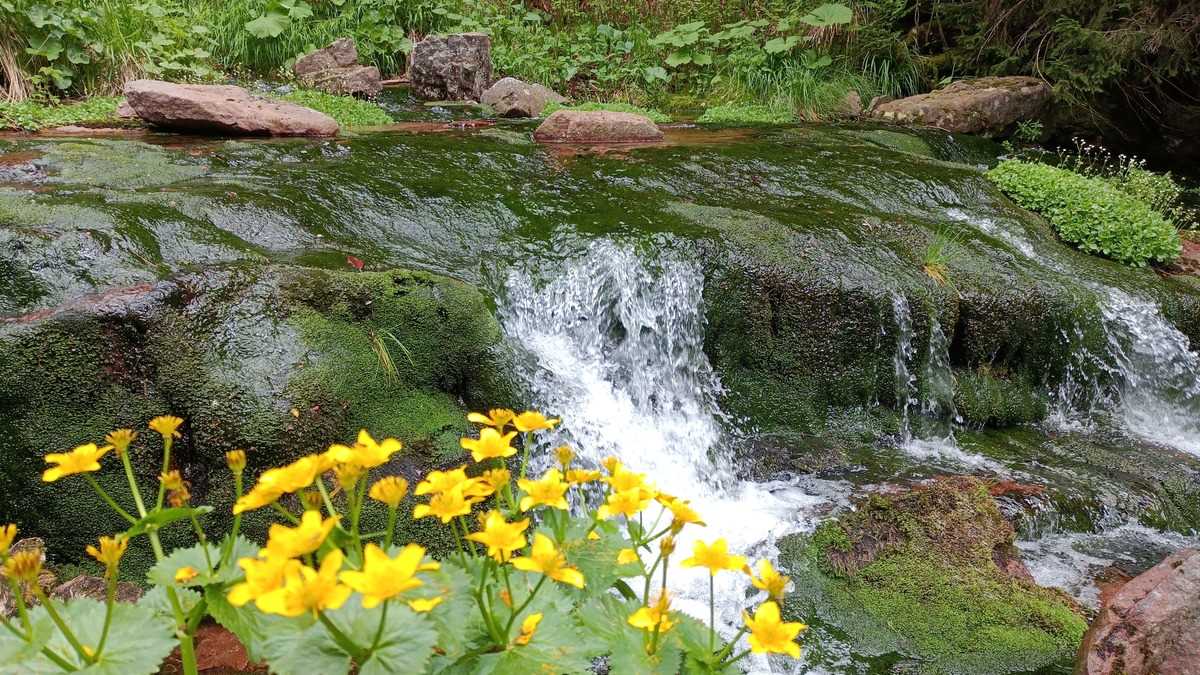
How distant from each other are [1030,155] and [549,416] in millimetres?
8073

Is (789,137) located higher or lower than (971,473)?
higher

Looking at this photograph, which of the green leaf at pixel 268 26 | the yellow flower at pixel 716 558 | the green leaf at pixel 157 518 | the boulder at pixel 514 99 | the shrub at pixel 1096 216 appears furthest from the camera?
the green leaf at pixel 268 26

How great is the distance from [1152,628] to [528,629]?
2283 mm

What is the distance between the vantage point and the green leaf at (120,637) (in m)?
0.97

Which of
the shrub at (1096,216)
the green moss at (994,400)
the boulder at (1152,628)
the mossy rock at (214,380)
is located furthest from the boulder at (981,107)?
the mossy rock at (214,380)

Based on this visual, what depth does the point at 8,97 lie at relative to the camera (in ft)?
23.3

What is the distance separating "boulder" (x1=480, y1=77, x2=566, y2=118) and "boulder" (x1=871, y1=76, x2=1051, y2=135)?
4634 millimetres

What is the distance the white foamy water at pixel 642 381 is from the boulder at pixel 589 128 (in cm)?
298

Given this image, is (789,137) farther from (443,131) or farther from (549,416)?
(549,416)

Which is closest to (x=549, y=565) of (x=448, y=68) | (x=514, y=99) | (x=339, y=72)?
(x=514, y=99)

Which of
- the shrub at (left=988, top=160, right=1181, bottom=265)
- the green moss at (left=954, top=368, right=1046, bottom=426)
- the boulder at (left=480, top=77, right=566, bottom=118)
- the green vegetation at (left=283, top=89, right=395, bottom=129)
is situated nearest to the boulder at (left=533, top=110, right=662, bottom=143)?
the boulder at (left=480, top=77, right=566, bottom=118)

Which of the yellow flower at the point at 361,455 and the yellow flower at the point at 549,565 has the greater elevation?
the yellow flower at the point at 361,455

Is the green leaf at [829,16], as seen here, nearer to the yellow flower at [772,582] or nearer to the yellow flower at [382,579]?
the yellow flower at [772,582]

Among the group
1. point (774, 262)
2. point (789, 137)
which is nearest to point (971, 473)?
→ point (774, 262)
